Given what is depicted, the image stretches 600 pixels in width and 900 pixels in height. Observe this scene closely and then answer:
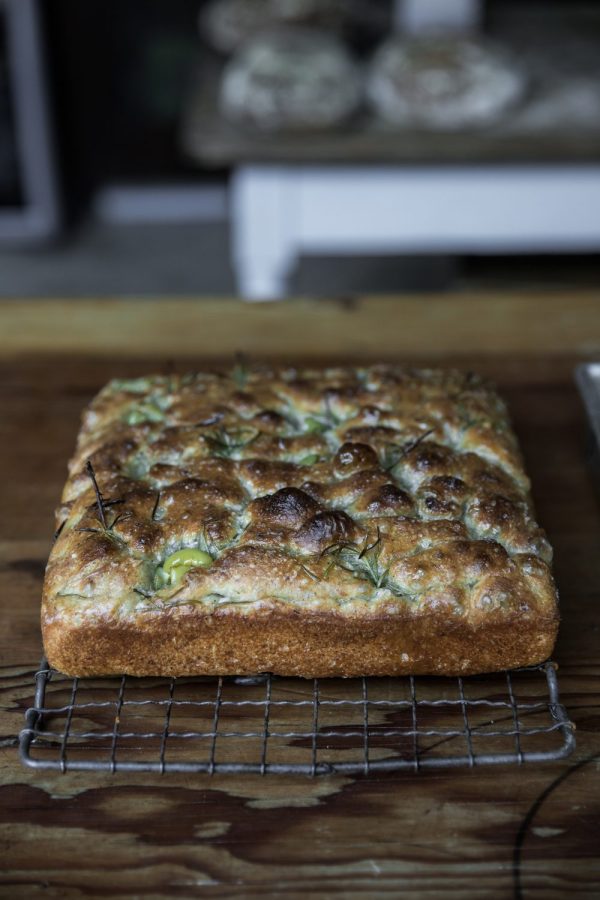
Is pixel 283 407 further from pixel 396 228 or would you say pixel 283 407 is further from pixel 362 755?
pixel 396 228

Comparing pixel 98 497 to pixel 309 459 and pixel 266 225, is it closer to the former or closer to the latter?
pixel 309 459

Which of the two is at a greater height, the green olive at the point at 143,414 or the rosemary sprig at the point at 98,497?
the rosemary sprig at the point at 98,497

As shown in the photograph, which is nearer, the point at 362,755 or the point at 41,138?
the point at 362,755

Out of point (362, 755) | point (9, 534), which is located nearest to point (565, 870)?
point (362, 755)

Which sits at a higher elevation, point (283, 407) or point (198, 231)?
point (283, 407)

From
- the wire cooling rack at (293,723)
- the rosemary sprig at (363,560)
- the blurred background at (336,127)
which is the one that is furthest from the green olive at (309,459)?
the blurred background at (336,127)

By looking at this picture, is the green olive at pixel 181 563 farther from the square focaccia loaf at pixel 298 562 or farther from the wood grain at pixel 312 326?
the wood grain at pixel 312 326

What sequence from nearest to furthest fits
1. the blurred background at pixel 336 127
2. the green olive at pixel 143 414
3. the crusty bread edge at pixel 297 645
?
the crusty bread edge at pixel 297 645 → the green olive at pixel 143 414 → the blurred background at pixel 336 127
